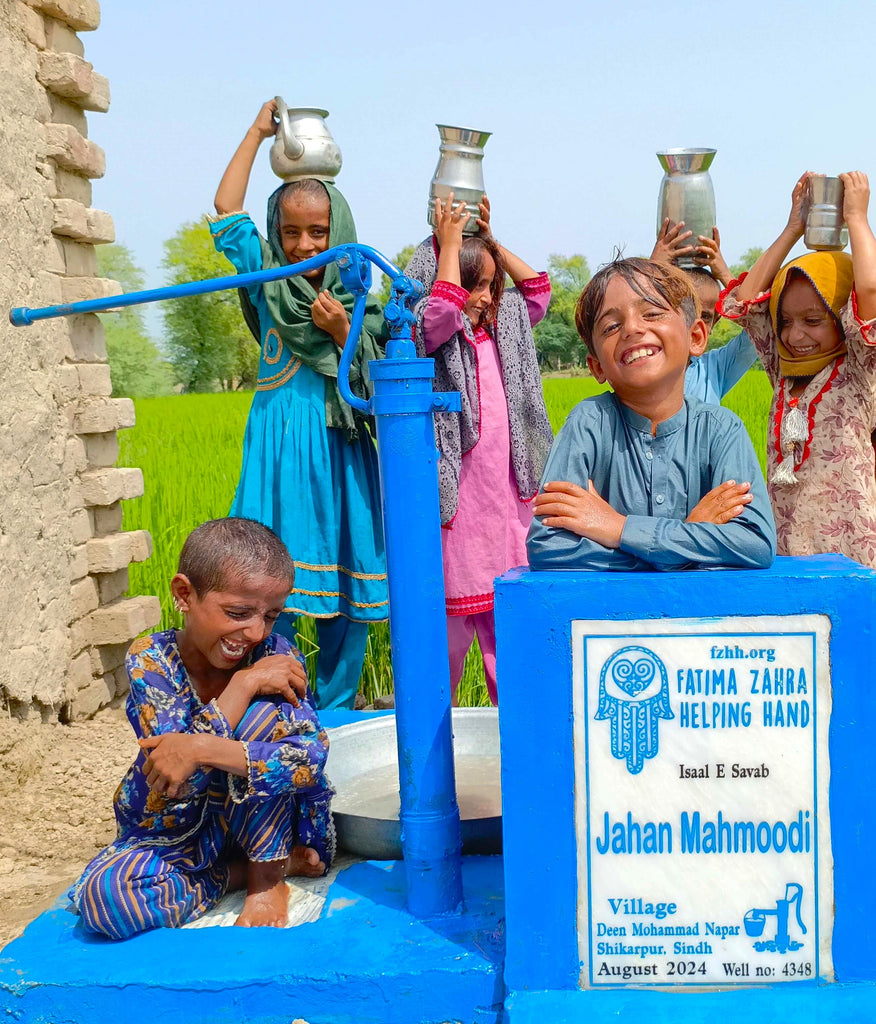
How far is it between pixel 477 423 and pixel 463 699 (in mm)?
1513

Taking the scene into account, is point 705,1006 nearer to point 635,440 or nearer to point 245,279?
point 635,440

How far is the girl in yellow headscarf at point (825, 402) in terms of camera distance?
9.96ft

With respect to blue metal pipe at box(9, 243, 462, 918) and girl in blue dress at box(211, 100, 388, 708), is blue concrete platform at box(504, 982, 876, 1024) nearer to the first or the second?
blue metal pipe at box(9, 243, 462, 918)

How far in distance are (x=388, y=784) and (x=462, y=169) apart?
193 centimetres

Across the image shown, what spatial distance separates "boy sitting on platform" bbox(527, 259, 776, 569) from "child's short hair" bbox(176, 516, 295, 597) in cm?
59

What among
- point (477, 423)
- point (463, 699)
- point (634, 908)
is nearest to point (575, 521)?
point (634, 908)

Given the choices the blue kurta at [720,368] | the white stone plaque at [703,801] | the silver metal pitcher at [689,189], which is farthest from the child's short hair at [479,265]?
the white stone plaque at [703,801]

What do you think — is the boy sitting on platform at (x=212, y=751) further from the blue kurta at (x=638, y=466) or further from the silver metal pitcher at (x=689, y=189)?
the silver metal pitcher at (x=689, y=189)

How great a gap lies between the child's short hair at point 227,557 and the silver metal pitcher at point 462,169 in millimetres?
1597

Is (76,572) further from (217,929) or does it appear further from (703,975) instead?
(703,975)

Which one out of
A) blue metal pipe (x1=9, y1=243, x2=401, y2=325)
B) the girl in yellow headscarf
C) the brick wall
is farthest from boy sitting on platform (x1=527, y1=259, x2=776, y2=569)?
the brick wall

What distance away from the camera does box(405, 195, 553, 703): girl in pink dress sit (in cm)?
343

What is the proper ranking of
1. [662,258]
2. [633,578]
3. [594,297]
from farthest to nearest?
[662,258]
[594,297]
[633,578]

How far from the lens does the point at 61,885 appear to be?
308 cm
